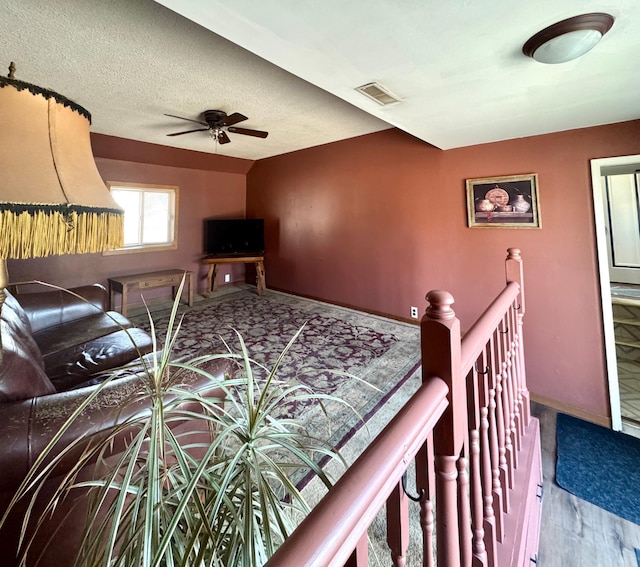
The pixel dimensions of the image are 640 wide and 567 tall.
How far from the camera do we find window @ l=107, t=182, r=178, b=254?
4555 mm

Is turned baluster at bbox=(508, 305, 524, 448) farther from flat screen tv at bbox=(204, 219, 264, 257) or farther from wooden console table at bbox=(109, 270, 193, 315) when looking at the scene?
flat screen tv at bbox=(204, 219, 264, 257)

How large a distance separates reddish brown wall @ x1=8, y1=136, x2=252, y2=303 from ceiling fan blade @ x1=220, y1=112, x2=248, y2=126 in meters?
1.97

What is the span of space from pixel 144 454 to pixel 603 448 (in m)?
2.99

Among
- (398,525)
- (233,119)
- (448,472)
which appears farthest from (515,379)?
(233,119)

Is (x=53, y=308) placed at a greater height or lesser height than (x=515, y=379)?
greater

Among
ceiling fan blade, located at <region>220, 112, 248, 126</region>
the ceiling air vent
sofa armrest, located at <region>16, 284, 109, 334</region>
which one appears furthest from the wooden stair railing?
ceiling fan blade, located at <region>220, 112, 248, 126</region>

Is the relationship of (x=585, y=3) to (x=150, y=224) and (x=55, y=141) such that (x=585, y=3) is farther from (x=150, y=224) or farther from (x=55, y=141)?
(x=150, y=224)

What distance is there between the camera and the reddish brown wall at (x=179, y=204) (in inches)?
155

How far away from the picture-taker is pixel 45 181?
0.66m

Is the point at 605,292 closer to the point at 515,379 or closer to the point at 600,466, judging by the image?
the point at 600,466

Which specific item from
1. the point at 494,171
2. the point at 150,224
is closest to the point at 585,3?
the point at 494,171

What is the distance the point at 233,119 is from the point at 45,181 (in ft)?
8.17

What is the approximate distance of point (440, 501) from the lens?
2.53ft

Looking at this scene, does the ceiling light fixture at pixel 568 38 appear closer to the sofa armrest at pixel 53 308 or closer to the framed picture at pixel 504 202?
the framed picture at pixel 504 202
